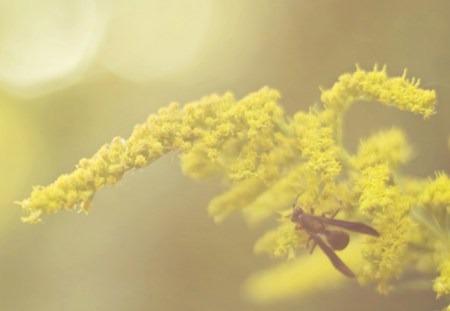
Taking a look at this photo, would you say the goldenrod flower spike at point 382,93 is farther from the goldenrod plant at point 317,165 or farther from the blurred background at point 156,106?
the blurred background at point 156,106

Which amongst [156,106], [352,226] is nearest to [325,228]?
[352,226]

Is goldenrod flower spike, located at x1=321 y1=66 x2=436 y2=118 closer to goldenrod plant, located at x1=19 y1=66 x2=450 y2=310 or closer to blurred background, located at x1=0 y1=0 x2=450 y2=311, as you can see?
goldenrod plant, located at x1=19 y1=66 x2=450 y2=310

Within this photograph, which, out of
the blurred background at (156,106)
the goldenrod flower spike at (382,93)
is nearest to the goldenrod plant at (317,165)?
the goldenrod flower spike at (382,93)

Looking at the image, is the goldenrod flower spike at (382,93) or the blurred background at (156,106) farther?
the blurred background at (156,106)

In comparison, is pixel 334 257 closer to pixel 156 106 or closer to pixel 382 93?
pixel 382 93

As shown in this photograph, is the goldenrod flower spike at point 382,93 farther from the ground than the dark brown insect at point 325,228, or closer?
farther from the ground

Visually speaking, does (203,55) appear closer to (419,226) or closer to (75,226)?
(75,226)
